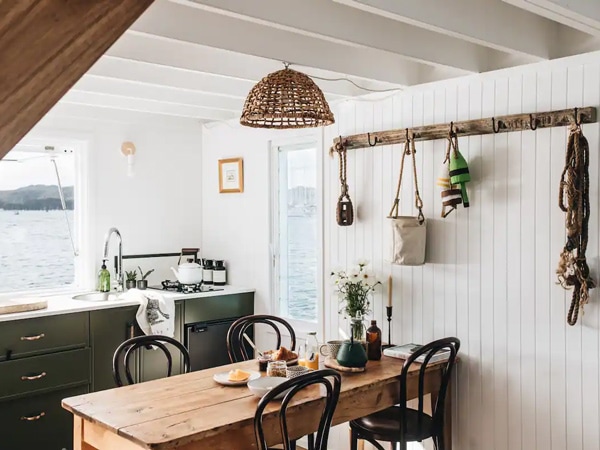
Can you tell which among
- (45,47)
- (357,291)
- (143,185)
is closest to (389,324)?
(357,291)

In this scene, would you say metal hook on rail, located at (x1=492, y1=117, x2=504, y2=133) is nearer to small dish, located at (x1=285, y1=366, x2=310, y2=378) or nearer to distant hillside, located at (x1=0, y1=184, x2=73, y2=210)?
small dish, located at (x1=285, y1=366, x2=310, y2=378)

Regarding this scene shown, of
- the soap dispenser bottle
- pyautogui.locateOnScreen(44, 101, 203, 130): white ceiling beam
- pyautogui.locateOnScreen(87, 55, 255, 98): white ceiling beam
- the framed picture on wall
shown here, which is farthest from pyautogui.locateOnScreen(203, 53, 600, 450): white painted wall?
the soap dispenser bottle

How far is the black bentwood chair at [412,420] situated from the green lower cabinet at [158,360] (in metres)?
1.56

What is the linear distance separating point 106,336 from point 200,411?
1752 millimetres

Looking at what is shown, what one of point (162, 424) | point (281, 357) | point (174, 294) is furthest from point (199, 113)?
point (162, 424)

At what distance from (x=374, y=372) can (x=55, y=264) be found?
2.54 meters

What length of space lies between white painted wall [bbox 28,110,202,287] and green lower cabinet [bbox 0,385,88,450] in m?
1.04

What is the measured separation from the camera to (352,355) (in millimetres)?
3039

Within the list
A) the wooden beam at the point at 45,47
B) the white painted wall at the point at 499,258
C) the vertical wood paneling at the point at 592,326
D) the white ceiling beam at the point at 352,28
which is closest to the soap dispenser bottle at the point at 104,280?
the white painted wall at the point at 499,258

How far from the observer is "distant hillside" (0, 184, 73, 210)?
4.29 m

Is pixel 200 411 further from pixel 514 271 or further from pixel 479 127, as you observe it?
pixel 479 127

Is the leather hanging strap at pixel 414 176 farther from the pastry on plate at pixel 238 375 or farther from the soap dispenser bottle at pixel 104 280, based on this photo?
the soap dispenser bottle at pixel 104 280

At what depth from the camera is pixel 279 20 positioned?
89.1 inches

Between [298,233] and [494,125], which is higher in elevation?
[494,125]
